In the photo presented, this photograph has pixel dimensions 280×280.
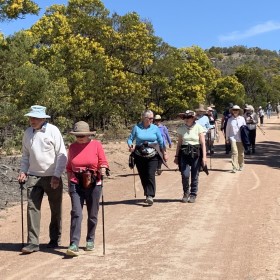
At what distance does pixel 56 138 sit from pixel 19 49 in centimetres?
776

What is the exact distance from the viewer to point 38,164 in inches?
254

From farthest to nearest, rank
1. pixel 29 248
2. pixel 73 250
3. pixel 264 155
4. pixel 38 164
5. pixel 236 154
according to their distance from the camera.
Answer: pixel 264 155 → pixel 236 154 → pixel 38 164 → pixel 29 248 → pixel 73 250

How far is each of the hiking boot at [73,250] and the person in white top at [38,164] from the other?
0.57 meters

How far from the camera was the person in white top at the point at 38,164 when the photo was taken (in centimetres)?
638

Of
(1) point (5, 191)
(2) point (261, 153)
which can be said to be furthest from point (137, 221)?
(2) point (261, 153)

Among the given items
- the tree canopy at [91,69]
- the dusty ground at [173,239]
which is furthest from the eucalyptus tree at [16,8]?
the dusty ground at [173,239]

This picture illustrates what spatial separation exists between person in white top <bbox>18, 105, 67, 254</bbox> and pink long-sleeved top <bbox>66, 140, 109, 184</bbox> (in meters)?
0.17

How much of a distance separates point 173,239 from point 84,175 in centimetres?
166

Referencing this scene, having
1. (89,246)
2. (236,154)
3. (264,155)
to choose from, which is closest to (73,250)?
(89,246)

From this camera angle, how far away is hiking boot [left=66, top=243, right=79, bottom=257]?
6062mm

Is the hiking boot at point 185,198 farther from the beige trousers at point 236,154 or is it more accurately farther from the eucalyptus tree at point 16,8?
the eucalyptus tree at point 16,8

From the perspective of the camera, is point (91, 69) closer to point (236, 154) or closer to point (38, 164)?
point (236, 154)

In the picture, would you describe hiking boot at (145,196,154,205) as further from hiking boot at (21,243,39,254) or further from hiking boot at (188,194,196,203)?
hiking boot at (21,243,39,254)

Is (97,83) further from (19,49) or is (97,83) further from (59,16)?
(19,49)
